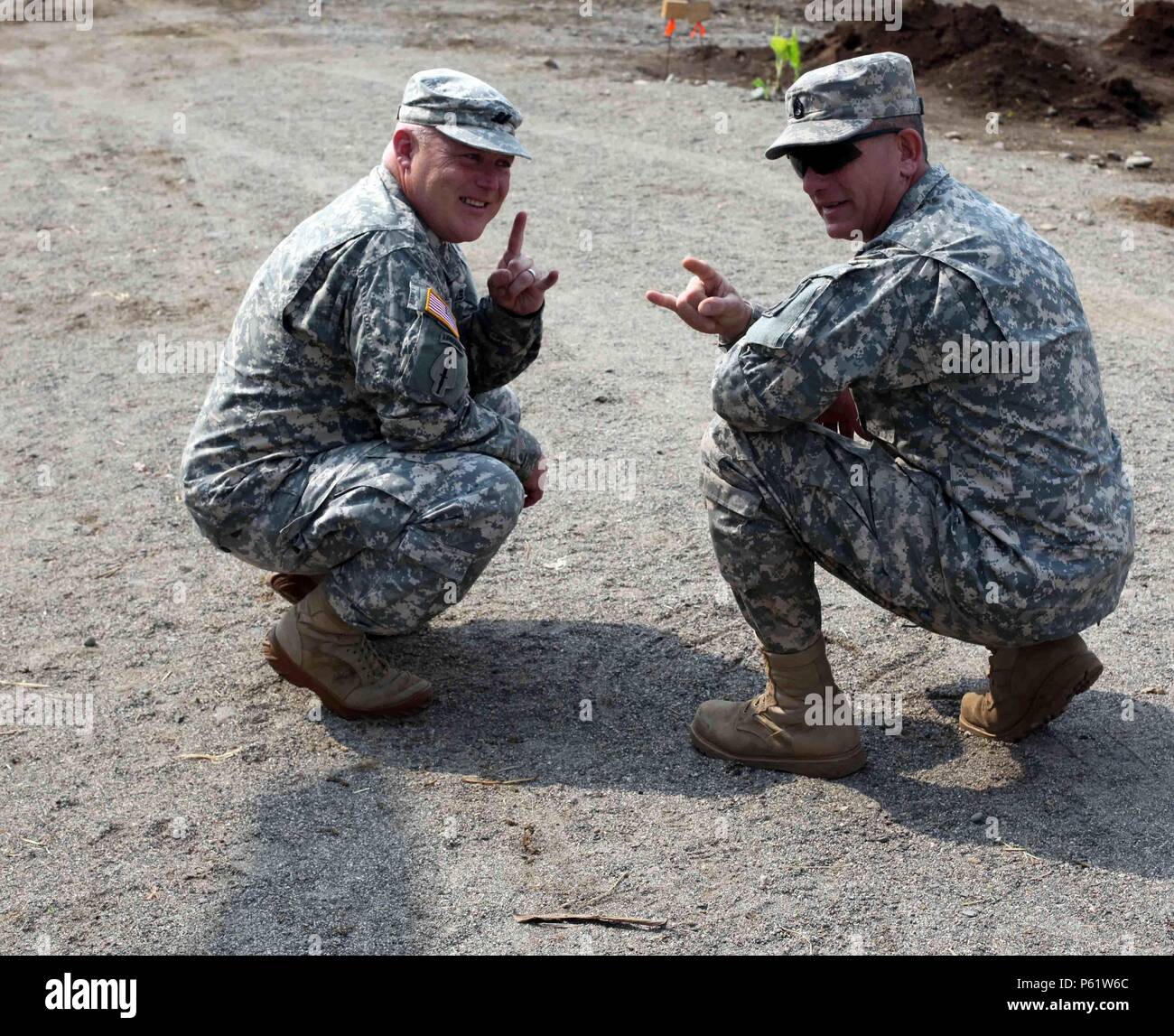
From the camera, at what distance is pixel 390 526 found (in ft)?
12.3

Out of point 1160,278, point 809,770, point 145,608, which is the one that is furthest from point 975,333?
point 1160,278

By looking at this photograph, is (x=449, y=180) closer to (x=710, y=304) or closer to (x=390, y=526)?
(x=710, y=304)

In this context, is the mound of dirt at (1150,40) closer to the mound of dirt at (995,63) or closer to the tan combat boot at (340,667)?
the mound of dirt at (995,63)

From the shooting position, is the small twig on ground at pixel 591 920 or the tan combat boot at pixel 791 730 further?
the tan combat boot at pixel 791 730

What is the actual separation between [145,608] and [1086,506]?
2.85 metres

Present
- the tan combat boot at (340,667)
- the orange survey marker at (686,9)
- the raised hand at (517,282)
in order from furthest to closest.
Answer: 1. the orange survey marker at (686,9)
2. the raised hand at (517,282)
3. the tan combat boot at (340,667)

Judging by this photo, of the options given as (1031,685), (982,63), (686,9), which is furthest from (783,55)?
(1031,685)

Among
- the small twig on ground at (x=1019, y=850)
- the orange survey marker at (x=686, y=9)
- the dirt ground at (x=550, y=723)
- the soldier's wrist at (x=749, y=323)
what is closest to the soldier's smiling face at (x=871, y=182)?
the soldier's wrist at (x=749, y=323)

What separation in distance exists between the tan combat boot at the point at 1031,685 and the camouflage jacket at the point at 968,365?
11.3 inches

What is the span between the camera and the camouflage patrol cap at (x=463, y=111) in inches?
148

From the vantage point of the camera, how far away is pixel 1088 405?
343 cm

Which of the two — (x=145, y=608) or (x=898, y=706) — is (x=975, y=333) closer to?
(x=898, y=706)

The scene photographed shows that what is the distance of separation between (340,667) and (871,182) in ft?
6.19

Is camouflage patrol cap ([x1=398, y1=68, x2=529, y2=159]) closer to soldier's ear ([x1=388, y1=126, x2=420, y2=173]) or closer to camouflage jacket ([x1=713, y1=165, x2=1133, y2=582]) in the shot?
soldier's ear ([x1=388, y1=126, x2=420, y2=173])
